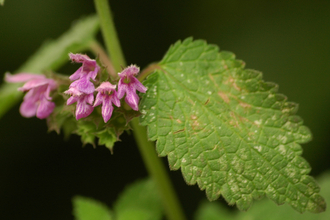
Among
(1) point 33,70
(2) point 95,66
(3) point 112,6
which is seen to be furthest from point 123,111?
(3) point 112,6

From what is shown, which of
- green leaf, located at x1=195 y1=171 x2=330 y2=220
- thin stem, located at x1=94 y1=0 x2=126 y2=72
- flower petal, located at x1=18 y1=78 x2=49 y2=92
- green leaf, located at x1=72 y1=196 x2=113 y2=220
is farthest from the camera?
green leaf, located at x1=195 y1=171 x2=330 y2=220

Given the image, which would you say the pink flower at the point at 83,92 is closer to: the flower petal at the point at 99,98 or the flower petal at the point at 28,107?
the flower petal at the point at 99,98

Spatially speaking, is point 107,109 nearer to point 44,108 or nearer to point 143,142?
point 44,108

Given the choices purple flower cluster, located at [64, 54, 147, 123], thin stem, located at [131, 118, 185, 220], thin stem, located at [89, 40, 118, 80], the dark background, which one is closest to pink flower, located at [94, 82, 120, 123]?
purple flower cluster, located at [64, 54, 147, 123]

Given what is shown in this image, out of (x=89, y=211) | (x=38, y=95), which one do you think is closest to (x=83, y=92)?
(x=38, y=95)

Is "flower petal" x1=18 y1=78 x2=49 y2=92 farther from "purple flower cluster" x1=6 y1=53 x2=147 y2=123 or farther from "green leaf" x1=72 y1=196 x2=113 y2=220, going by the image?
"green leaf" x1=72 y1=196 x2=113 y2=220

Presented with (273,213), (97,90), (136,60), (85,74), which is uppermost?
(136,60)
